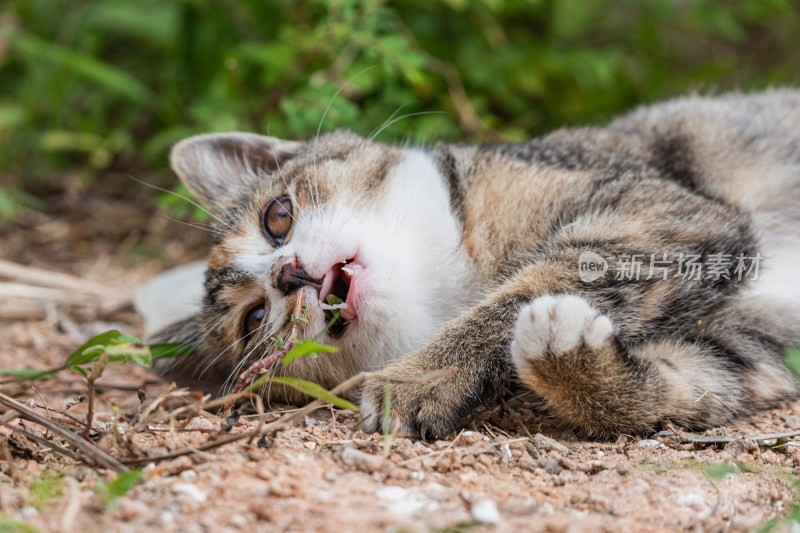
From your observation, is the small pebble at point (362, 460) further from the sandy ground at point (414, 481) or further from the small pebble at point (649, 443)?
the small pebble at point (649, 443)

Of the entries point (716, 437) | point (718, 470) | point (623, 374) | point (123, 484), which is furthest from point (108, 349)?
point (716, 437)

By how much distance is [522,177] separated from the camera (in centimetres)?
299

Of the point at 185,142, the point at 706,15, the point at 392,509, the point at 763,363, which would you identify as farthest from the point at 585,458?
the point at 706,15

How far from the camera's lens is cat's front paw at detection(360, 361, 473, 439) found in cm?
232

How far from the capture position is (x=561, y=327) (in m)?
2.28

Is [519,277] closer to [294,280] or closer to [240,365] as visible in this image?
[294,280]

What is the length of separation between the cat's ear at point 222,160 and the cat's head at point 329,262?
0.06 ft

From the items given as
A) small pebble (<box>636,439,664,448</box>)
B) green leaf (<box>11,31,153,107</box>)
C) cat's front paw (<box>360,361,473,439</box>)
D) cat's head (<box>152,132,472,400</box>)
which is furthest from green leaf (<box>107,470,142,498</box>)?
green leaf (<box>11,31,153,107</box>)

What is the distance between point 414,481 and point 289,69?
320 cm

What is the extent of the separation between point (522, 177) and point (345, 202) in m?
0.75

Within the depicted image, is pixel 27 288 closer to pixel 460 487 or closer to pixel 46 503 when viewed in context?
pixel 46 503

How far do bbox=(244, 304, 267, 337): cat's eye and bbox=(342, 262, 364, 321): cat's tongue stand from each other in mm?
412

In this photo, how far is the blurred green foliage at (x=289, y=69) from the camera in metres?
4.70

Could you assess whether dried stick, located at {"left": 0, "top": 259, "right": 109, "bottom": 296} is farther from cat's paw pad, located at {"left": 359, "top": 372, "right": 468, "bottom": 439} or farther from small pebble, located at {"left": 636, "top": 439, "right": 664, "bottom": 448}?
small pebble, located at {"left": 636, "top": 439, "right": 664, "bottom": 448}
